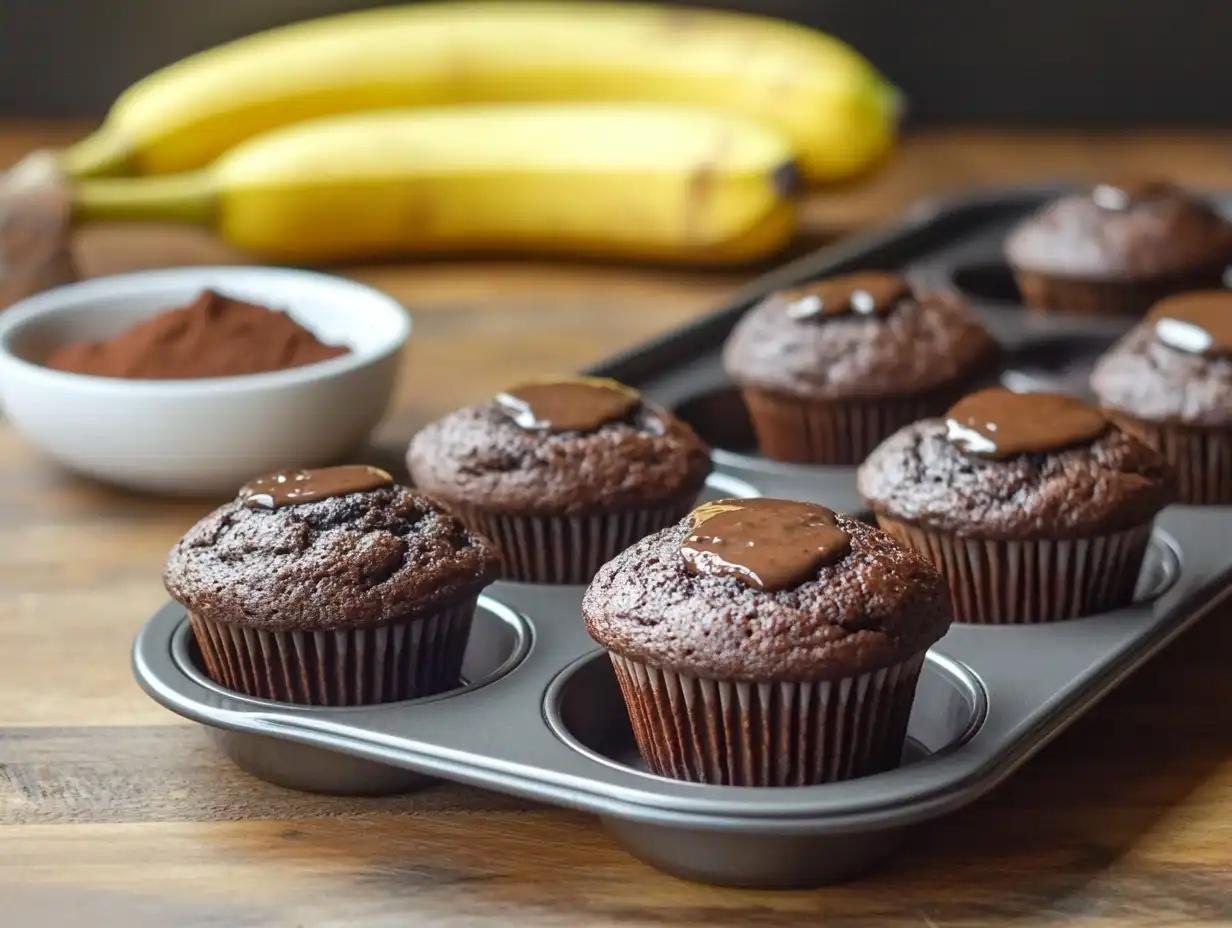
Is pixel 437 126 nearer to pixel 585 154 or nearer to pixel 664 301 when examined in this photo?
pixel 585 154

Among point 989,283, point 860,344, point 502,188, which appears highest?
point 860,344

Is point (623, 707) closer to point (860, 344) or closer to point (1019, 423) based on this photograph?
point (1019, 423)

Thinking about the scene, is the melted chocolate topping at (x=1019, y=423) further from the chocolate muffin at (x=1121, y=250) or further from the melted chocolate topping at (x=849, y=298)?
the chocolate muffin at (x=1121, y=250)

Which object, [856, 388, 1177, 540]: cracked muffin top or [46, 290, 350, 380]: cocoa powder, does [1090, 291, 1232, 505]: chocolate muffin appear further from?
[46, 290, 350, 380]: cocoa powder

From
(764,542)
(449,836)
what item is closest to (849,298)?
(764,542)

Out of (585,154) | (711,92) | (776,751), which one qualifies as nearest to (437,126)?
(585,154)

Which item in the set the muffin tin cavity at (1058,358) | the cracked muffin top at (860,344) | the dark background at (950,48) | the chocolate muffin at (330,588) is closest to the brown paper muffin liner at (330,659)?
the chocolate muffin at (330,588)
